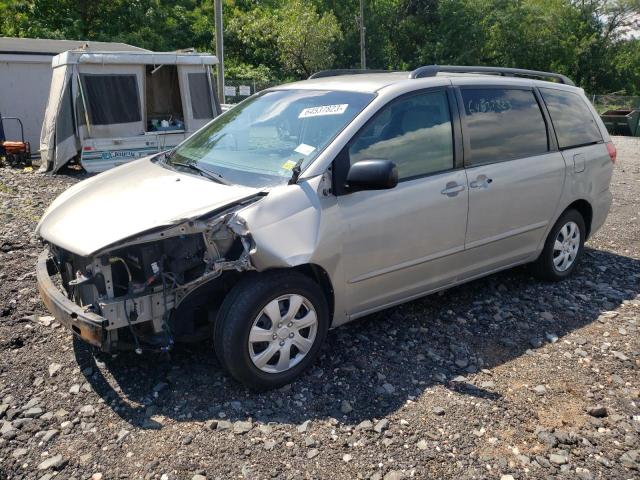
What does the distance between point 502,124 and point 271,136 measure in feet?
6.21

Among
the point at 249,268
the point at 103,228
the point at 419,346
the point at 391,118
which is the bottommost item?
the point at 419,346

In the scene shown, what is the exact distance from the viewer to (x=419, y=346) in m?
4.12

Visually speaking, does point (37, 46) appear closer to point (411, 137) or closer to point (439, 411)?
point (411, 137)

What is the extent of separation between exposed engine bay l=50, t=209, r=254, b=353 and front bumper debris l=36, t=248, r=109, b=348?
0.04 metres

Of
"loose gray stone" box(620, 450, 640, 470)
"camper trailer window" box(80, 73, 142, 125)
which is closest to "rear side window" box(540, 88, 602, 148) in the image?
"loose gray stone" box(620, 450, 640, 470)

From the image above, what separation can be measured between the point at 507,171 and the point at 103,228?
3044 millimetres

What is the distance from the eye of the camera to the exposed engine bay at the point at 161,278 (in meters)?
3.18

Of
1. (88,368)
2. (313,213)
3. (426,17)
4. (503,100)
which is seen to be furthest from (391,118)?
(426,17)

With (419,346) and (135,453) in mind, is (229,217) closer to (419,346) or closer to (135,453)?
(135,453)

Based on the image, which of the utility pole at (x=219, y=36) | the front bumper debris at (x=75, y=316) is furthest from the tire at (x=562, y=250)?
the utility pole at (x=219, y=36)

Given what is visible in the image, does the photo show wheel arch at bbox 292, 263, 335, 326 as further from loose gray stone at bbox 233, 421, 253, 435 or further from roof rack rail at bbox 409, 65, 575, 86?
roof rack rail at bbox 409, 65, 575, 86

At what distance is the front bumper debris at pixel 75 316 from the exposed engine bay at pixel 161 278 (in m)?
0.04

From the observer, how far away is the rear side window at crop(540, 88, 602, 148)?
16.9ft

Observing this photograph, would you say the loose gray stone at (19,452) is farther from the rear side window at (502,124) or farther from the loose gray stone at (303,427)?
the rear side window at (502,124)
